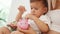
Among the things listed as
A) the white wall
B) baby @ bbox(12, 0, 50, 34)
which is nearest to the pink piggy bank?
baby @ bbox(12, 0, 50, 34)

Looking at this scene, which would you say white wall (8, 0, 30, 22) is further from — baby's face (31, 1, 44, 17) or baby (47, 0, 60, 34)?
baby (47, 0, 60, 34)

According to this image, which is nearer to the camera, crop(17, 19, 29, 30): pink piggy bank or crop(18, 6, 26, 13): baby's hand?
crop(17, 19, 29, 30): pink piggy bank

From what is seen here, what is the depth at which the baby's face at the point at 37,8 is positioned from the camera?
0.87m

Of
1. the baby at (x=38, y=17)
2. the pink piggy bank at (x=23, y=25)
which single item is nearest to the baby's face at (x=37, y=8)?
the baby at (x=38, y=17)

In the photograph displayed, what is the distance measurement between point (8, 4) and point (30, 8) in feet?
0.71

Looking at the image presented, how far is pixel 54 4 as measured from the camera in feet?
2.86

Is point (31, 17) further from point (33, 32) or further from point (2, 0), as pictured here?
point (2, 0)

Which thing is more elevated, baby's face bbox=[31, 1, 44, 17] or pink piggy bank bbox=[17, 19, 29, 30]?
baby's face bbox=[31, 1, 44, 17]

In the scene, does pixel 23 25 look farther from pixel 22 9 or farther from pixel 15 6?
pixel 15 6

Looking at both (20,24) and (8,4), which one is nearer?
(20,24)

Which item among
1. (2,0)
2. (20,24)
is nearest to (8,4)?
(2,0)

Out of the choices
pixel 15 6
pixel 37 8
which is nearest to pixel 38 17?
pixel 37 8

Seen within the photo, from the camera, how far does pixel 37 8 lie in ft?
2.90

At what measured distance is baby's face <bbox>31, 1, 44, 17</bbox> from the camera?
873 millimetres
